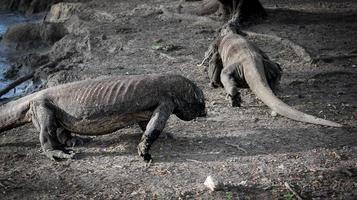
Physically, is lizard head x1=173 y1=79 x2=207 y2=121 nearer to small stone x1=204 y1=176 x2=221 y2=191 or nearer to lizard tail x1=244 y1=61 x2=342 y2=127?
lizard tail x1=244 y1=61 x2=342 y2=127

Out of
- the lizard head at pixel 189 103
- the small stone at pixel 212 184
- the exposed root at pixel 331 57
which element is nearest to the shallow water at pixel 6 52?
the lizard head at pixel 189 103

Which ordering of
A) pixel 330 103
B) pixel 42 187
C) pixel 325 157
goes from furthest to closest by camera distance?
pixel 330 103 < pixel 325 157 < pixel 42 187

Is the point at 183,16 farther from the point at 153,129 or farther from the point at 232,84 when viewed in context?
the point at 153,129

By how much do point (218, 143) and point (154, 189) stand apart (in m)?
1.40

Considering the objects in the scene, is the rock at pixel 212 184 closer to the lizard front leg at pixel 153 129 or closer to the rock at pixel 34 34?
the lizard front leg at pixel 153 129

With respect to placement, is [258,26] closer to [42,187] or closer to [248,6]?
[248,6]

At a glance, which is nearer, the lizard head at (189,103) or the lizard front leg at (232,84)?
the lizard head at (189,103)

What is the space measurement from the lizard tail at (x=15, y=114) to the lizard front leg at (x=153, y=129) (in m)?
1.56

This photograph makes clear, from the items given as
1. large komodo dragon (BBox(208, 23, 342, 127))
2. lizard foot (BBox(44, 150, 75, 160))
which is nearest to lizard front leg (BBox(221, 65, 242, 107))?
large komodo dragon (BBox(208, 23, 342, 127))

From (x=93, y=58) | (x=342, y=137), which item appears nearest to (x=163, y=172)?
(x=342, y=137)

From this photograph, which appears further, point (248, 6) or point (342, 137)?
point (248, 6)

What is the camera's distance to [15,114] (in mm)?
6676

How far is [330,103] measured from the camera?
25.5 ft

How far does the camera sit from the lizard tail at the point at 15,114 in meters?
6.60
